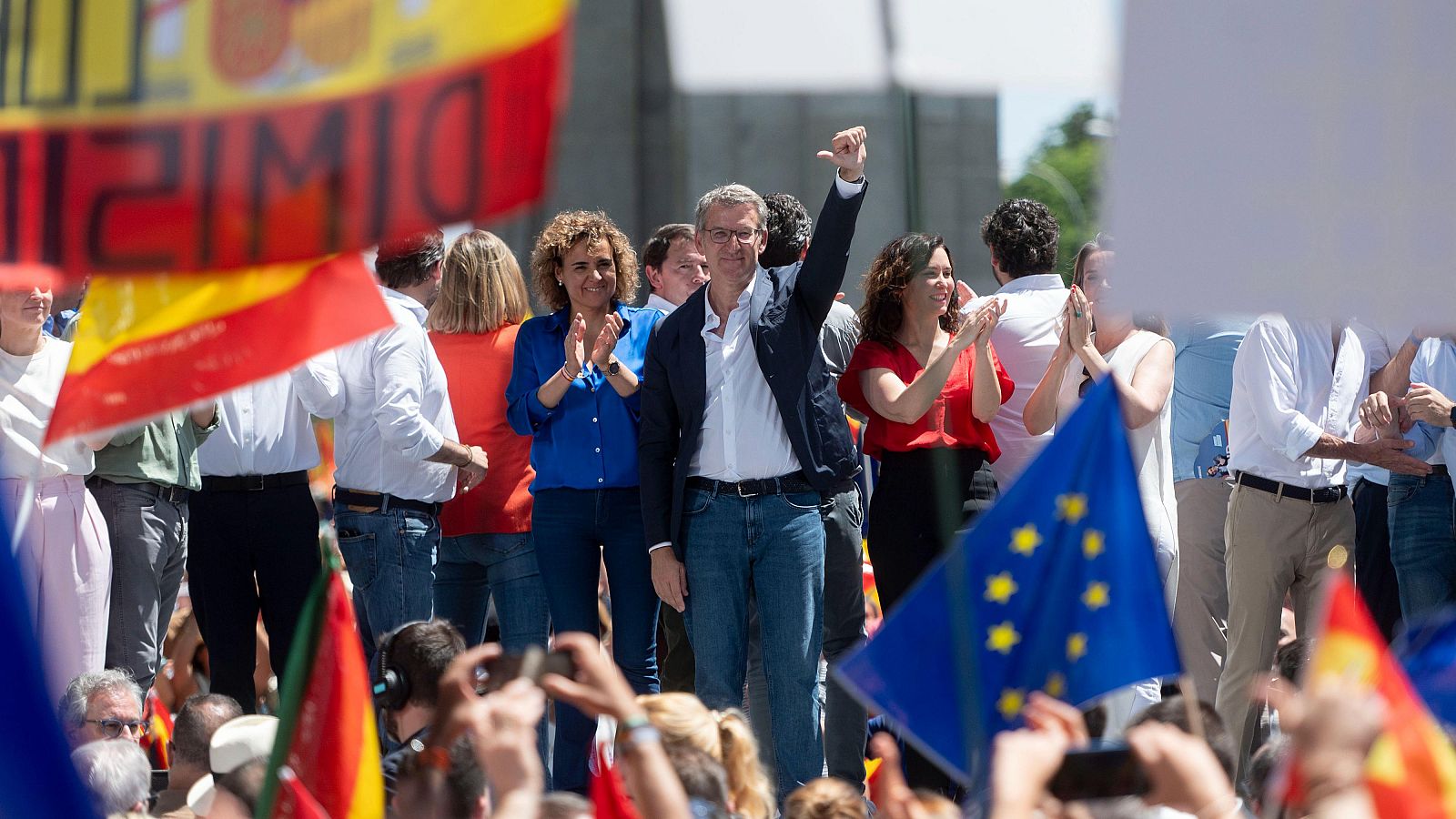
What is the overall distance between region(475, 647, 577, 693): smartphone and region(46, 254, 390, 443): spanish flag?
25.8 inches

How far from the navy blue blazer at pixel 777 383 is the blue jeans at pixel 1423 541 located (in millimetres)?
2118

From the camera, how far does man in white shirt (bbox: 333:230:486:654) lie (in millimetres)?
5945

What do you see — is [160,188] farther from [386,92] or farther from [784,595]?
[784,595]

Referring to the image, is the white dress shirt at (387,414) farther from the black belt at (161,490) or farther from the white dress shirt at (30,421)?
the white dress shirt at (30,421)

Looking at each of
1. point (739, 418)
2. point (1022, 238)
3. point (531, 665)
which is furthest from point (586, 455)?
point (531, 665)

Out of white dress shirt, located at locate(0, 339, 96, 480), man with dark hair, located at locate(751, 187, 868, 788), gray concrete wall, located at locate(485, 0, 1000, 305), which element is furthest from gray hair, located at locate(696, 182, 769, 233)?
gray concrete wall, located at locate(485, 0, 1000, 305)

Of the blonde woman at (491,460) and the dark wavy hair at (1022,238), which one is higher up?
the dark wavy hair at (1022,238)

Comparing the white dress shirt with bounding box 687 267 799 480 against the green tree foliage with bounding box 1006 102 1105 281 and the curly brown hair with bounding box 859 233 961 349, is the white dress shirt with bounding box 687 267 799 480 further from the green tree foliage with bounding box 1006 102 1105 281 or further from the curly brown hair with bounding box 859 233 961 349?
the green tree foliage with bounding box 1006 102 1105 281

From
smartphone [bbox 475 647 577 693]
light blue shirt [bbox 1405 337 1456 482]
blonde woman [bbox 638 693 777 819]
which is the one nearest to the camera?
smartphone [bbox 475 647 577 693]

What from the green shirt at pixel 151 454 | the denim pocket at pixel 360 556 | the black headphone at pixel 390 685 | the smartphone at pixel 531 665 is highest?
the smartphone at pixel 531 665

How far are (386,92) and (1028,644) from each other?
5.13 feet

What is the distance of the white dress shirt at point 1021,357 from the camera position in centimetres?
610

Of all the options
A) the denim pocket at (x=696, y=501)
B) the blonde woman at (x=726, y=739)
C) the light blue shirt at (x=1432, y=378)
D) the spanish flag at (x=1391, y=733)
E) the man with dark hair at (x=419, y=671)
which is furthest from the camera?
the light blue shirt at (x=1432, y=378)

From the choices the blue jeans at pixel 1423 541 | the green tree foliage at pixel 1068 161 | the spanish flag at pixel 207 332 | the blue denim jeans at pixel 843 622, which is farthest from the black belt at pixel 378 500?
the green tree foliage at pixel 1068 161
